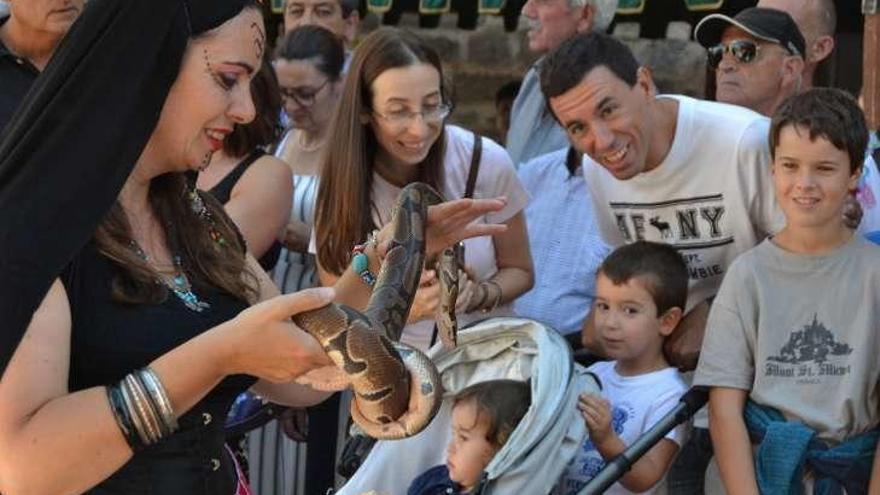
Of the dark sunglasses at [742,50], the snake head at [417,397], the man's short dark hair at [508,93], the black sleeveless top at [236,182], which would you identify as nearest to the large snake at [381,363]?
the snake head at [417,397]

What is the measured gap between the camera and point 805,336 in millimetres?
4422

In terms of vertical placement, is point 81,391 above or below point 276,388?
above

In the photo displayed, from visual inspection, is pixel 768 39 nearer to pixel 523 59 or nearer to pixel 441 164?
pixel 441 164

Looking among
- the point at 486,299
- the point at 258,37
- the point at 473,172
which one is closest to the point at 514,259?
the point at 486,299

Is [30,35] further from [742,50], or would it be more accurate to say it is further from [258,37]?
[742,50]

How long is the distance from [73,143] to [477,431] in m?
2.32

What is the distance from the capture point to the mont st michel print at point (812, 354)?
439 cm

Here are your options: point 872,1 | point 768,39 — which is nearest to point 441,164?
point 768,39

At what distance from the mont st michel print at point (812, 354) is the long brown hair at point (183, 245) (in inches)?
73.4

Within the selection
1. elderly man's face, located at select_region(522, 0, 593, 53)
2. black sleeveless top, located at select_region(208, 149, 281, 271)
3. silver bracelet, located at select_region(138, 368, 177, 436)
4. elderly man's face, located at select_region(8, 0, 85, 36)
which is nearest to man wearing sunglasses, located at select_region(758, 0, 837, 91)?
elderly man's face, located at select_region(522, 0, 593, 53)

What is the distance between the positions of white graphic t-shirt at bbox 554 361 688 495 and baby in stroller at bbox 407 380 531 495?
0.25m

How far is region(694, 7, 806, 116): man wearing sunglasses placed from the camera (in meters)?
5.57

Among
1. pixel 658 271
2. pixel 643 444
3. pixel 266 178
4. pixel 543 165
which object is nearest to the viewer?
pixel 643 444

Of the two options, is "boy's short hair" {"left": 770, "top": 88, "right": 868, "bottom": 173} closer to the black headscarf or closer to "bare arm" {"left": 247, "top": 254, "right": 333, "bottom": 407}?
"bare arm" {"left": 247, "top": 254, "right": 333, "bottom": 407}
